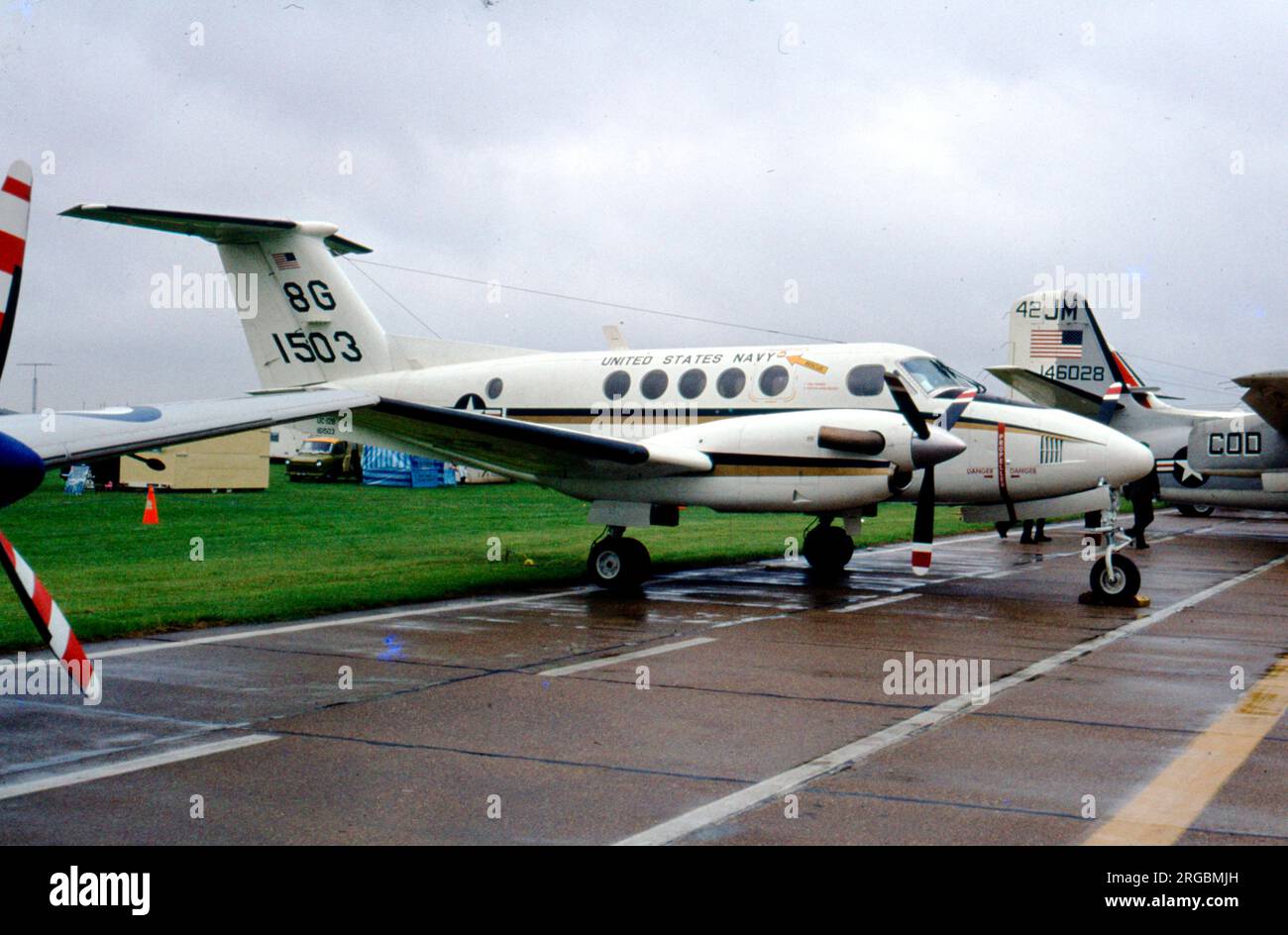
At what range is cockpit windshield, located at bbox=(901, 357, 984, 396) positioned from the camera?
13953mm

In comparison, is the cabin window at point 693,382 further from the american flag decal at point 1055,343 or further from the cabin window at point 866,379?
the american flag decal at point 1055,343

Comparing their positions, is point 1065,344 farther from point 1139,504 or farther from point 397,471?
point 397,471

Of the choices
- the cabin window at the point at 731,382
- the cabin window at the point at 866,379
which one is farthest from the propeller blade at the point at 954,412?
the cabin window at the point at 731,382

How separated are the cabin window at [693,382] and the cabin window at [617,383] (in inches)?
33.3

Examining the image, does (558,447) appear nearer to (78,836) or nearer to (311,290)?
(311,290)

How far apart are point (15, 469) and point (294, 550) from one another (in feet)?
45.0

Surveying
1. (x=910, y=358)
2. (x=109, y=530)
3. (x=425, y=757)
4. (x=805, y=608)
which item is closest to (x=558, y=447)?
(x=805, y=608)

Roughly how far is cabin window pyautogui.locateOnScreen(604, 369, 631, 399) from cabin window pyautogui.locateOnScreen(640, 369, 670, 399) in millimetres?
251

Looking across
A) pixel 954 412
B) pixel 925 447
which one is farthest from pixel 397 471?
pixel 925 447

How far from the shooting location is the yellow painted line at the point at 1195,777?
5.00m

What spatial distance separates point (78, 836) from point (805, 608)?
889 centimetres

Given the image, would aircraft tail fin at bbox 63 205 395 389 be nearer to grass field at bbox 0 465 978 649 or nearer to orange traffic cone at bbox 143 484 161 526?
grass field at bbox 0 465 978 649

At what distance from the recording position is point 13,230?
5574 millimetres

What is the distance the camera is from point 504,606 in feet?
40.9
